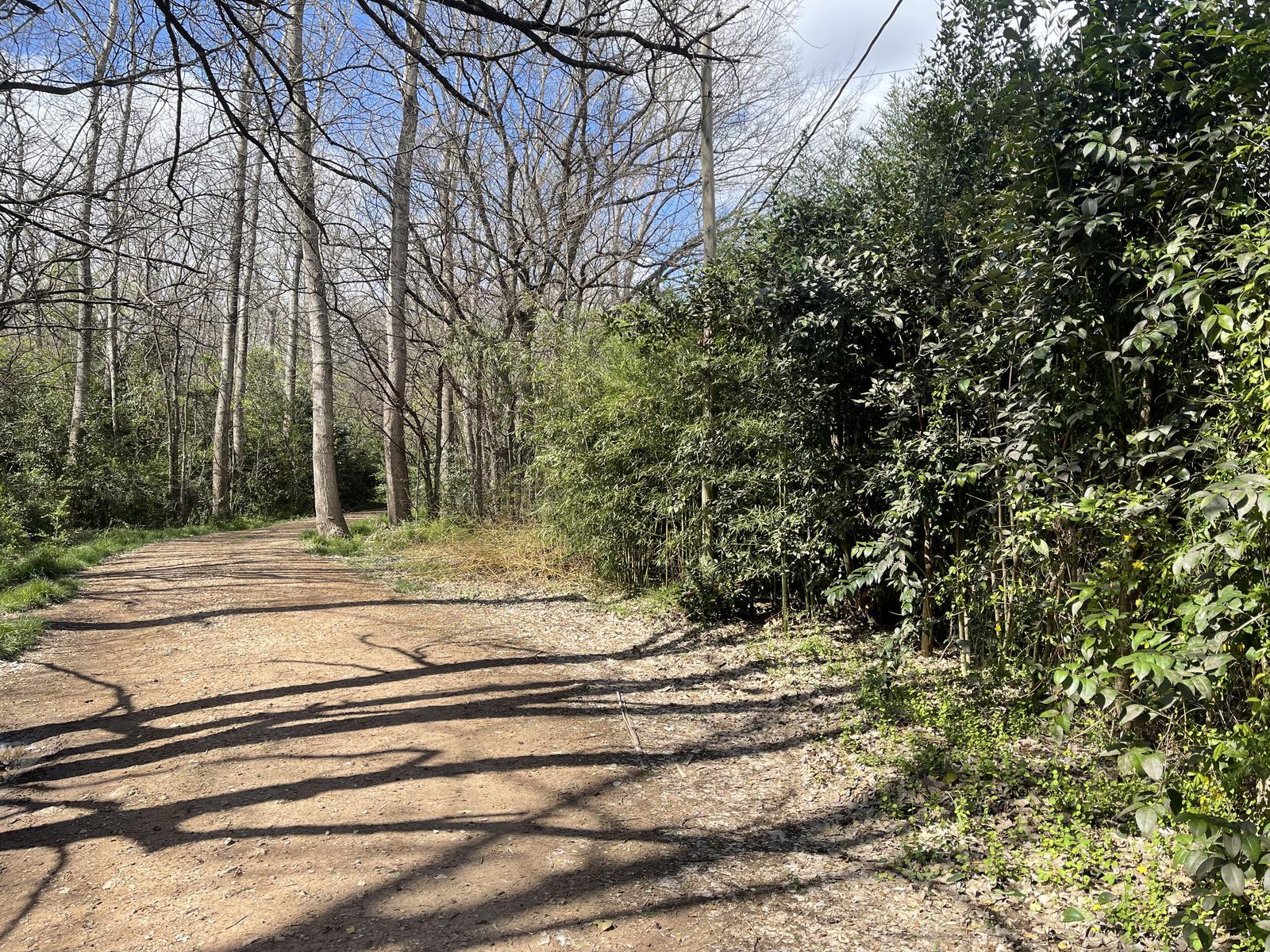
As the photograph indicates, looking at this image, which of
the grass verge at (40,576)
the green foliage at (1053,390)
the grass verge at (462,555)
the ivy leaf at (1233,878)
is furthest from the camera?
the grass verge at (462,555)

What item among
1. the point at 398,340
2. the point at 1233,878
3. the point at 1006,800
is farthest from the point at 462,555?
the point at 1233,878

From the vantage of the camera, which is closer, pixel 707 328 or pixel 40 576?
pixel 707 328

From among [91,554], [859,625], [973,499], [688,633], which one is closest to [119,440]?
[91,554]

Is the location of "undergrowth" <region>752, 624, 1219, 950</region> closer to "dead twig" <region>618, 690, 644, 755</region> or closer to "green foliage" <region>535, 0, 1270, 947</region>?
"green foliage" <region>535, 0, 1270, 947</region>

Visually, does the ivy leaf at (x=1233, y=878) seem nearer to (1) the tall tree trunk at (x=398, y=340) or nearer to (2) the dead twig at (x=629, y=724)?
(2) the dead twig at (x=629, y=724)

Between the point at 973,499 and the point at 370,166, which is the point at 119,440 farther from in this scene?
the point at 973,499

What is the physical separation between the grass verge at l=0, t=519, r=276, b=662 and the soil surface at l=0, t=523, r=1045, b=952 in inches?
7.6

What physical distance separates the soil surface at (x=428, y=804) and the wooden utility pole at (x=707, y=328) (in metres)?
0.97

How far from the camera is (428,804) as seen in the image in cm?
320

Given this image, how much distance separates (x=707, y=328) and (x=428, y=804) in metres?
4.05

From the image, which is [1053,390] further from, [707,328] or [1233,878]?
[707,328]

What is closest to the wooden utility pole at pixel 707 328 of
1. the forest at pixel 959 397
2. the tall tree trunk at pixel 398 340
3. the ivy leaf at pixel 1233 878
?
the forest at pixel 959 397

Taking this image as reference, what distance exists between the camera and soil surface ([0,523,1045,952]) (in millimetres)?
2428

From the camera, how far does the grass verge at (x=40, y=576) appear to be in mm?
5457
